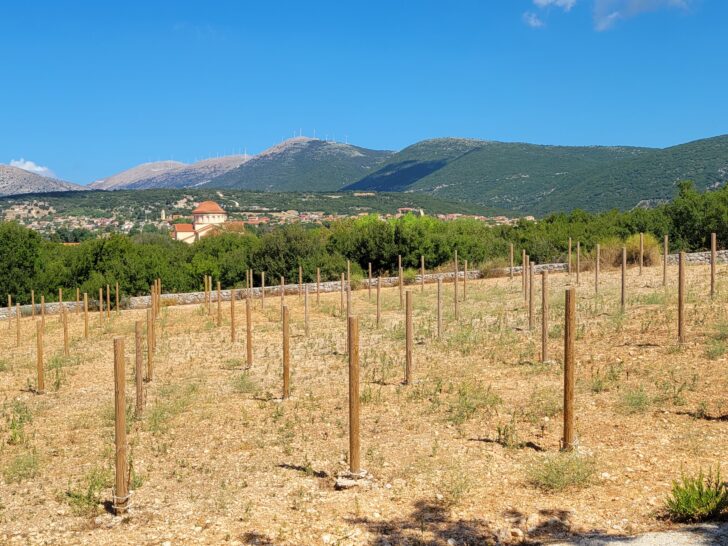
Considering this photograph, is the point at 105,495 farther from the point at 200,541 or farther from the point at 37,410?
the point at 37,410

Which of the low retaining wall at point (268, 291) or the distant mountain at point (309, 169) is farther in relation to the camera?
the distant mountain at point (309, 169)

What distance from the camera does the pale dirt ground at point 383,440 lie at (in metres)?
5.50

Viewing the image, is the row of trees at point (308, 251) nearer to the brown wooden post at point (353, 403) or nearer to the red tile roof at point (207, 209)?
the brown wooden post at point (353, 403)

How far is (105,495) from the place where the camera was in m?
6.30

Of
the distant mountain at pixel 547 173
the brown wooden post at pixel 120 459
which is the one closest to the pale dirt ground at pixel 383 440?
the brown wooden post at pixel 120 459

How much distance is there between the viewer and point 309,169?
17325cm

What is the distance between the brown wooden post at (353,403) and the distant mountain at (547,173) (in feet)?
260

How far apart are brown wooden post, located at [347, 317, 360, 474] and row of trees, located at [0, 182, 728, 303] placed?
24.5 meters

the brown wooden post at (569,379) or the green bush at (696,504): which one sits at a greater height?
the brown wooden post at (569,379)

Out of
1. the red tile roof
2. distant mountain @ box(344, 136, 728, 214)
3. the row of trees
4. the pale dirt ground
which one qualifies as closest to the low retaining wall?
the row of trees

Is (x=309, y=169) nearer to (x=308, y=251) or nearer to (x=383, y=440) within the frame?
(x=308, y=251)

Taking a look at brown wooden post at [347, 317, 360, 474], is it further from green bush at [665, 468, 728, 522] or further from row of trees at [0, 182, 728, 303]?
row of trees at [0, 182, 728, 303]

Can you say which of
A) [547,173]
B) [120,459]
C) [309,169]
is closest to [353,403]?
[120,459]

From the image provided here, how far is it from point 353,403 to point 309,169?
556ft
